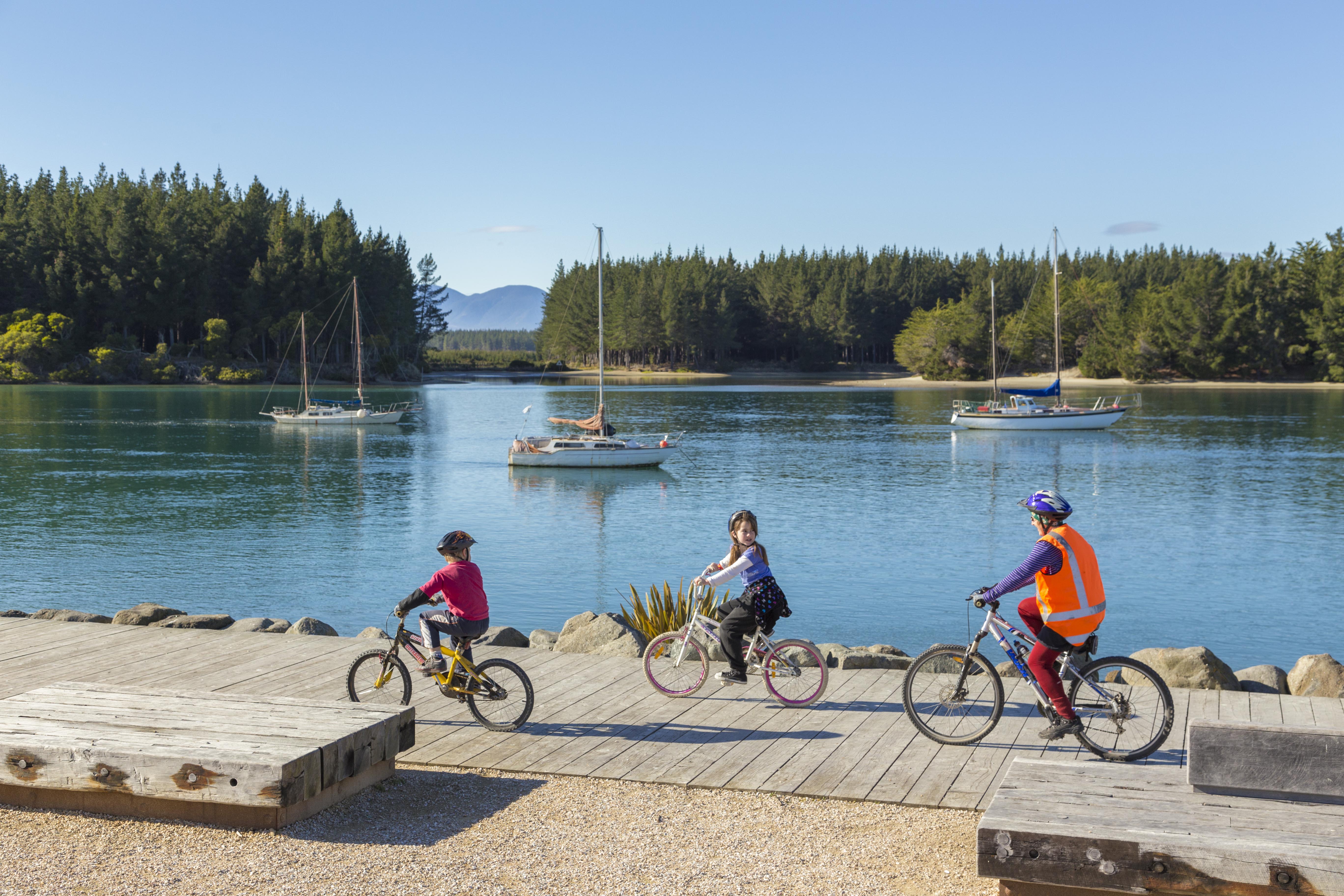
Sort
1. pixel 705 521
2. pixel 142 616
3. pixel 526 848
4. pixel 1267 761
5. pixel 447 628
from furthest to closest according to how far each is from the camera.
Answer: pixel 705 521 < pixel 142 616 < pixel 447 628 < pixel 526 848 < pixel 1267 761

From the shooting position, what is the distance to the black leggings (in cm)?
768

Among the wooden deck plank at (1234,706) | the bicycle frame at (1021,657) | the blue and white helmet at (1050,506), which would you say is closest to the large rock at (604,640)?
the bicycle frame at (1021,657)

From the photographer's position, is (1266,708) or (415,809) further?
(1266,708)

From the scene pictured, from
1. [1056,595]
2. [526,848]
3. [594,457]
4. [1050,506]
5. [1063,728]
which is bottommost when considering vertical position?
[594,457]

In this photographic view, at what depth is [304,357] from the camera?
7106cm

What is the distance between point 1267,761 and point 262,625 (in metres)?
11.0

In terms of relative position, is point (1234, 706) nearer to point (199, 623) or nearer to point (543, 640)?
point (543, 640)

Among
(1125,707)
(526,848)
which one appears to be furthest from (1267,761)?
(526,848)

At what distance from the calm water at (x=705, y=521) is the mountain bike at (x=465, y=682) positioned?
1045 centimetres

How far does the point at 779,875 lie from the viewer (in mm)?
5461

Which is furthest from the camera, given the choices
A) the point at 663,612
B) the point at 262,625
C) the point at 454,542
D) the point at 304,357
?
the point at 304,357

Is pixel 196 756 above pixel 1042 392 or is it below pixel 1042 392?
below

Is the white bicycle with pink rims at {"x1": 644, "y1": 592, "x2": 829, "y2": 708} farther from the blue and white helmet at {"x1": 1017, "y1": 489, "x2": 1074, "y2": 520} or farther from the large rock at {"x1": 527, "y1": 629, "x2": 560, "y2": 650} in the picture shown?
the large rock at {"x1": 527, "y1": 629, "x2": 560, "y2": 650}

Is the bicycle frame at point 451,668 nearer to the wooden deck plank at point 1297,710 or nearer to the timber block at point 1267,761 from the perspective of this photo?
the timber block at point 1267,761
